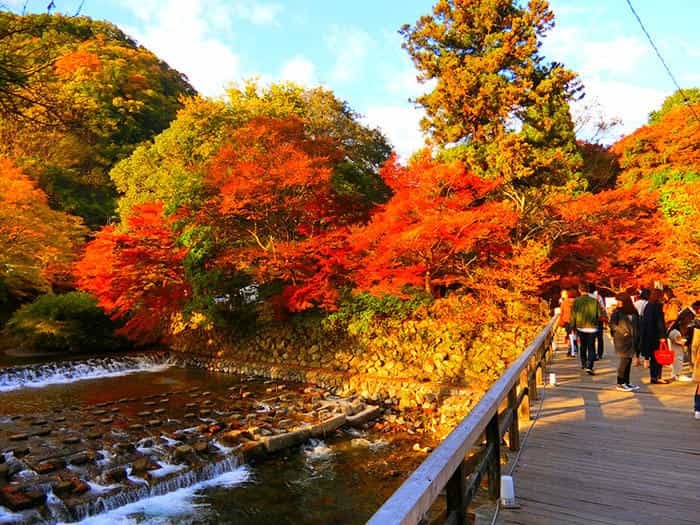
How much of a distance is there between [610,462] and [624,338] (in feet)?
10.2

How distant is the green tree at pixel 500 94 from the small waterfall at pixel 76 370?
13480 mm

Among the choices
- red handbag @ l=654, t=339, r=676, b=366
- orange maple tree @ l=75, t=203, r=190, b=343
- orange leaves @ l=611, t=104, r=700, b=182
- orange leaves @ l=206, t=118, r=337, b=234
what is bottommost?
red handbag @ l=654, t=339, r=676, b=366

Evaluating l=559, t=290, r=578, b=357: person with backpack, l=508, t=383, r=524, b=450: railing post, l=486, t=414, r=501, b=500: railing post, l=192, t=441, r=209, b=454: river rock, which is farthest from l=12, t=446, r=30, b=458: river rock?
l=559, t=290, r=578, b=357: person with backpack

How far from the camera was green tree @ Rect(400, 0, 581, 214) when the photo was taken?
15008 mm

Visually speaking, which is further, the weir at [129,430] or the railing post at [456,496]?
the weir at [129,430]

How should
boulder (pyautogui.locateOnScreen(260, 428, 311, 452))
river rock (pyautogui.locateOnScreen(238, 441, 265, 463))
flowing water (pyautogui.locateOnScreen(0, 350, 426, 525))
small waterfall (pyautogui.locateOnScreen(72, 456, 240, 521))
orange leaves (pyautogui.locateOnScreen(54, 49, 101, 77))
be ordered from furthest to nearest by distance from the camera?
orange leaves (pyautogui.locateOnScreen(54, 49, 101, 77))
boulder (pyautogui.locateOnScreen(260, 428, 311, 452))
river rock (pyautogui.locateOnScreen(238, 441, 265, 463))
flowing water (pyautogui.locateOnScreen(0, 350, 426, 525))
small waterfall (pyautogui.locateOnScreen(72, 456, 240, 521))

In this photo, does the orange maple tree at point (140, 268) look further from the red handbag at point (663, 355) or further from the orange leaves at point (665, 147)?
the orange leaves at point (665, 147)

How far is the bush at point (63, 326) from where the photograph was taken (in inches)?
714

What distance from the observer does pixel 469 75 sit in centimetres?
1535

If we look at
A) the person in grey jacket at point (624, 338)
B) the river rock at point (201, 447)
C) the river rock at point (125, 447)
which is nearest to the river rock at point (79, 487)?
the river rock at point (125, 447)

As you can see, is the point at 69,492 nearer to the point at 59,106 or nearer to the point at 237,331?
the point at 59,106

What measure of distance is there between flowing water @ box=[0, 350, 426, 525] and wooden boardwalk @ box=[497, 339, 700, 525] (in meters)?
3.57

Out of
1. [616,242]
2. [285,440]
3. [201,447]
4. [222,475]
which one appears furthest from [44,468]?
[616,242]

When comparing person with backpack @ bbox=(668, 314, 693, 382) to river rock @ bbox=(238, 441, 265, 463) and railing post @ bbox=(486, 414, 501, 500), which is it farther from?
river rock @ bbox=(238, 441, 265, 463)
